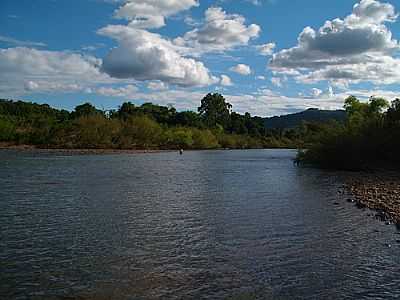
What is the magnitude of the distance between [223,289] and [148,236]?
23.0ft

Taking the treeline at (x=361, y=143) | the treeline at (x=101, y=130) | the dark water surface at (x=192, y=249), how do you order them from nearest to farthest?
the dark water surface at (x=192, y=249) → the treeline at (x=361, y=143) → the treeline at (x=101, y=130)

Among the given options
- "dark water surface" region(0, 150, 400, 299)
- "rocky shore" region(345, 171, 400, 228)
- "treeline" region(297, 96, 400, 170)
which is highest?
"treeline" region(297, 96, 400, 170)

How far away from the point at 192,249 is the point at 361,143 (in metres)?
46.6

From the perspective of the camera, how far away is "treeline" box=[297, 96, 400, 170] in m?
55.9

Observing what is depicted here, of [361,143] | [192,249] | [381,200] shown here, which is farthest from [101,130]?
[192,249]

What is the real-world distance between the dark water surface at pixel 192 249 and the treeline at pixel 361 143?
98.3ft

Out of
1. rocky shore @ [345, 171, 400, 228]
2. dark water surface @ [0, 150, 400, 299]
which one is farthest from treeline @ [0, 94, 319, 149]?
dark water surface @ [0, 150, 400, 299]

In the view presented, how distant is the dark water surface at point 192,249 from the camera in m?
12.3

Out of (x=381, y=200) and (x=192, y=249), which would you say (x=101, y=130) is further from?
(x=192, y=249)

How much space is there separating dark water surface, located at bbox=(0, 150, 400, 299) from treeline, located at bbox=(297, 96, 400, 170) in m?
30.0

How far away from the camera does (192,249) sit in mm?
16750

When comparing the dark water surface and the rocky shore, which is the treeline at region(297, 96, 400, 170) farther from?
the dark water surface

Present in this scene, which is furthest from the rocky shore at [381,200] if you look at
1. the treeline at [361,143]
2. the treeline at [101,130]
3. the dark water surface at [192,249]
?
the treeline at [101,130]

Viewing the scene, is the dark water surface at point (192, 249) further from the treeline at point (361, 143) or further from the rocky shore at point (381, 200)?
the treeline at point (361, 143)
